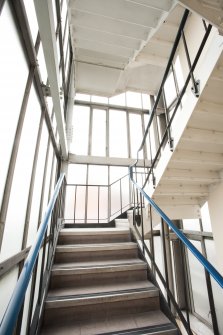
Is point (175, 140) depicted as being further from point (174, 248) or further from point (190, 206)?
point (174, 248)

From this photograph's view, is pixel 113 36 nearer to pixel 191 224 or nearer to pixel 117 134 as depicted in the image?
pixel 117 134

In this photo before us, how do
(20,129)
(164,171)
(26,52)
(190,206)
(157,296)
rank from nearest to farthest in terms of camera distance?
(20,129) → (26,52) → (157,296) → (164,171) → (190,206)

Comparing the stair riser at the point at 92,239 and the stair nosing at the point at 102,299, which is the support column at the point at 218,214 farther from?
the stair nosing at the point at 102,299

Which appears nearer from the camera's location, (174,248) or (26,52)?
(26,52)

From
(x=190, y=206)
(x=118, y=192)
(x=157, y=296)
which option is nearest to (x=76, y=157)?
(x=118, y=192)

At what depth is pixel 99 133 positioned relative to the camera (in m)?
6.73

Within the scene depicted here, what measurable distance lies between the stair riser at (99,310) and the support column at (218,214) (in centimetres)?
173

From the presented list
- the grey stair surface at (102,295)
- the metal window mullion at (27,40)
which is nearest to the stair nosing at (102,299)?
the grey stair surface at (102,295)

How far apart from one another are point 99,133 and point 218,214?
4841 mm

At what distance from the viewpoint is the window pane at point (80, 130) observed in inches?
245

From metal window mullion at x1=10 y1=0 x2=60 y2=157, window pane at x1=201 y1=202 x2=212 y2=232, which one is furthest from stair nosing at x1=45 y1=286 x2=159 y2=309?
window pane at x1=201 y1=202 x2=212 y2=232

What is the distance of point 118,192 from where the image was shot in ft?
19.5

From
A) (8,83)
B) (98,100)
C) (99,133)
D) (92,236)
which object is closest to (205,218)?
(92,236)

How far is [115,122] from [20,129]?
595 cm
